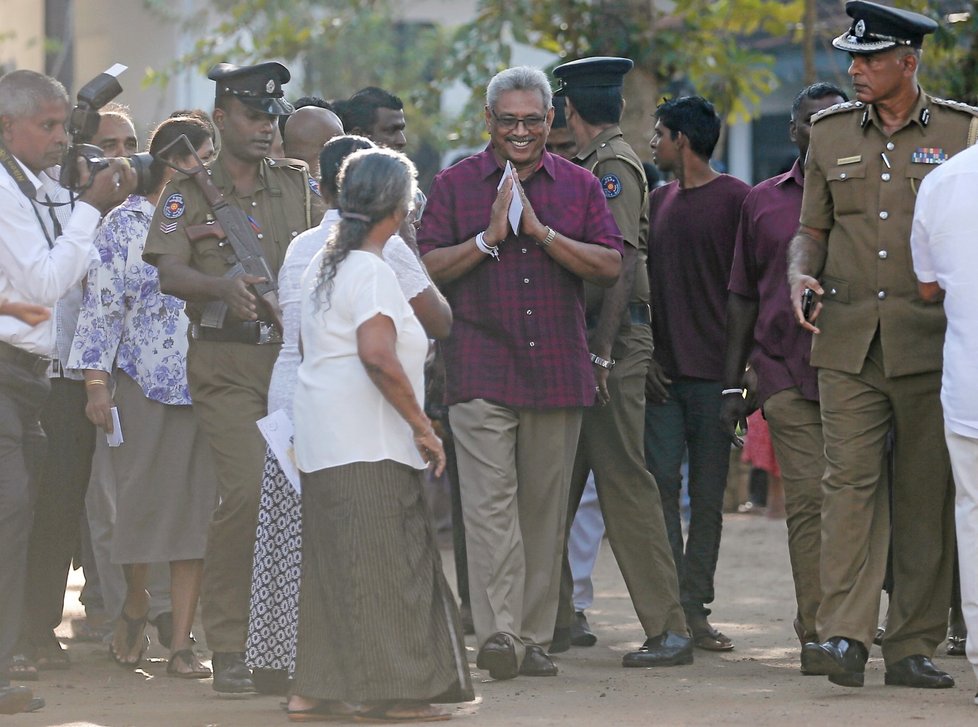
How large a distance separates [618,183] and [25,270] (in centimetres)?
252

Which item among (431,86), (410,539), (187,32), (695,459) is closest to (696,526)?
(695,459)

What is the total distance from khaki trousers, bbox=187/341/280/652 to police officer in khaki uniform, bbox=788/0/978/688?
2.07 m

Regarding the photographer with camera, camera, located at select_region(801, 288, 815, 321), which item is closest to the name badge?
camera, located at select_region(801, 288, 815, 321)

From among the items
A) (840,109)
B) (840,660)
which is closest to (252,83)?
(840,109)

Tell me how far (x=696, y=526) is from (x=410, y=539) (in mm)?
2510

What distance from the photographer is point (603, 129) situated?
761cm

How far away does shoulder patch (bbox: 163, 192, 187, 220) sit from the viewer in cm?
666

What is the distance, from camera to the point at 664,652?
23.9 ft

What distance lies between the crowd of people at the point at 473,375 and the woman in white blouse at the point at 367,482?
11 millimetres

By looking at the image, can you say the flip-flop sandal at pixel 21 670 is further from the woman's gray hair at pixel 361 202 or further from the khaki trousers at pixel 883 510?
the khaki trousers at pixel 883 510

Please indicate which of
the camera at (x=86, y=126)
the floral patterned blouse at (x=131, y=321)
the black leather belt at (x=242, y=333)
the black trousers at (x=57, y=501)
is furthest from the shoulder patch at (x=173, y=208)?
the black trousers at (x=57, y=501)

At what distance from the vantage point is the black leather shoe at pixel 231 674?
6520 millimetres

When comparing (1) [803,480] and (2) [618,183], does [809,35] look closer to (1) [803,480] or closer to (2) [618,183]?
(2) [618,183]

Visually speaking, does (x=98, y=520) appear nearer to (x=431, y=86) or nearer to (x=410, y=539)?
(x=410, y=539)
